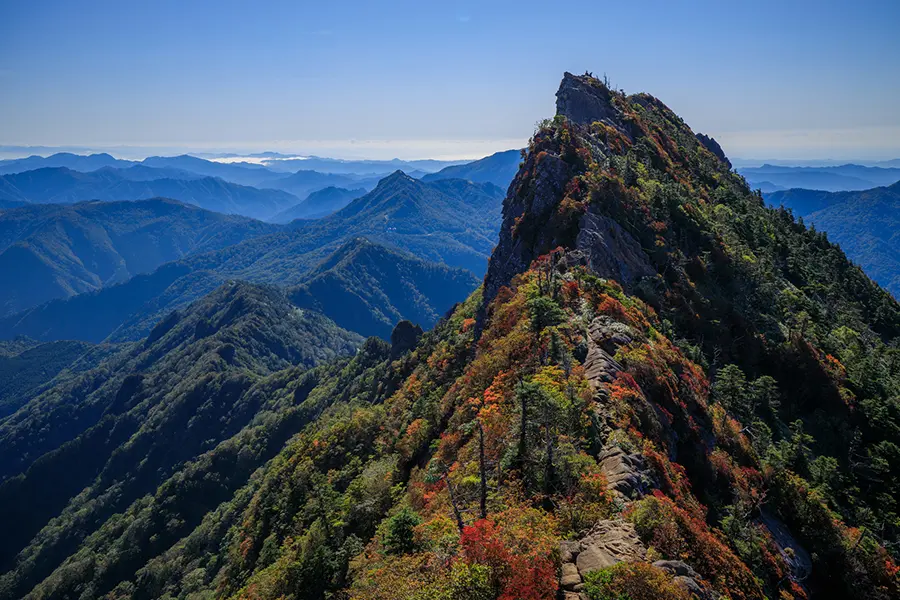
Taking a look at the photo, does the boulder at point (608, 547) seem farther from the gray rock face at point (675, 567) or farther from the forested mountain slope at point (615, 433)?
the gray rock face at point (675, 567)

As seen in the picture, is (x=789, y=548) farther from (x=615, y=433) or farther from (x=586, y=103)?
(x=586, y=103)

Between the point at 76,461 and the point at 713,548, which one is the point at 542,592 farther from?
the point at 76,461

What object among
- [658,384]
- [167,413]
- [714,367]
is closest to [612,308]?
[658,384]

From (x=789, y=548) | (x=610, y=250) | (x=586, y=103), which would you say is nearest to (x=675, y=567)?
(x=789, y=548)

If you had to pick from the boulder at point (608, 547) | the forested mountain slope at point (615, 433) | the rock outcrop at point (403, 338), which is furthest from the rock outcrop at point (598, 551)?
the rock outcrop at point (403, 338)

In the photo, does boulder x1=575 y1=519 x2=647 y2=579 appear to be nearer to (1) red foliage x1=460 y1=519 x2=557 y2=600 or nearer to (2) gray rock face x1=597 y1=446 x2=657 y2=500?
(1) red foliage x1=460 y1=519 x2=557 y2=600

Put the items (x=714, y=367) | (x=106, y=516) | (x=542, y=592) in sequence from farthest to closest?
(x=106, y=516)
(x=714, y=367)
(x=542, y=592)
